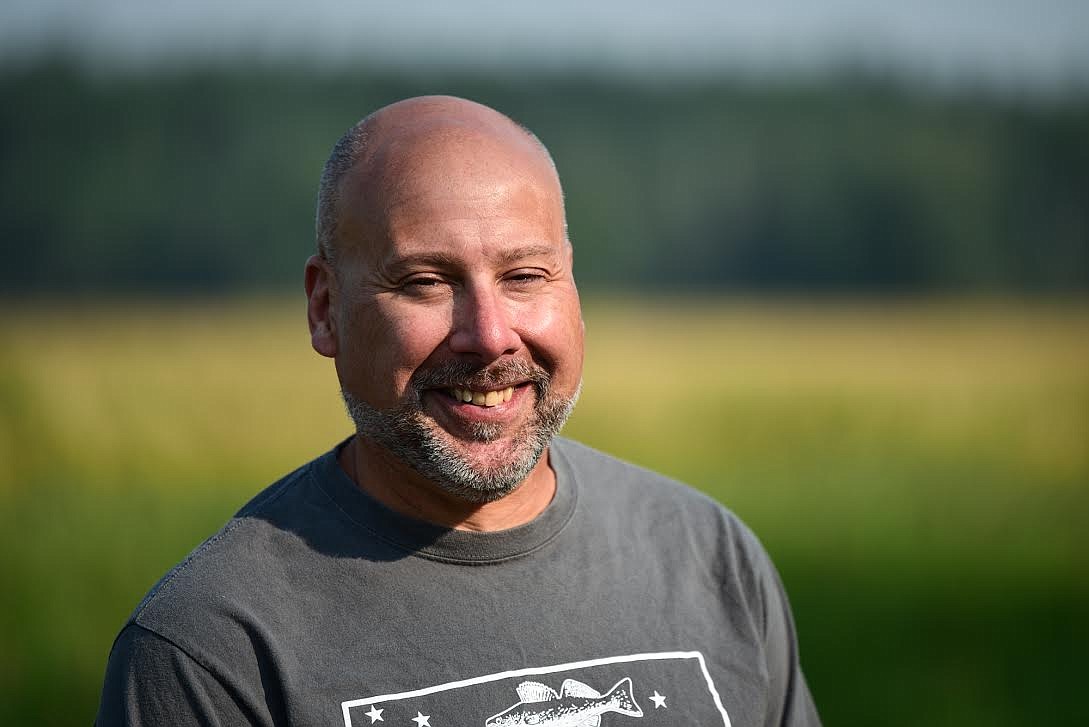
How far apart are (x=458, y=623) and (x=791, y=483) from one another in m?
14.3

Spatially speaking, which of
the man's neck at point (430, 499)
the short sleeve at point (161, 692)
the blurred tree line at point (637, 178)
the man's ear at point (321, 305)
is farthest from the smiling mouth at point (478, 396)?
the blurred tree line at point (637, 178)

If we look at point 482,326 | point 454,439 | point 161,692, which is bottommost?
point 161,692

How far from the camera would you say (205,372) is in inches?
902

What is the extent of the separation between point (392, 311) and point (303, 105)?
6076 centimetres

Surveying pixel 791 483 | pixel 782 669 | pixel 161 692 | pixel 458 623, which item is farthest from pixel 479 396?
pixel 791 483

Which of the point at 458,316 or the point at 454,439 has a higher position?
the point at 458,316

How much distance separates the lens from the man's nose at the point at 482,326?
8.86ft

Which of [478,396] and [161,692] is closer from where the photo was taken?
[161,692]

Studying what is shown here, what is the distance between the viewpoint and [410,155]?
2824 mm

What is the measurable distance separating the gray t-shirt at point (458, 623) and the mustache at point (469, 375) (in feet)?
1.01

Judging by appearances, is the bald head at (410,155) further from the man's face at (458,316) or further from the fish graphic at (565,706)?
the fish graphic at (565,706)

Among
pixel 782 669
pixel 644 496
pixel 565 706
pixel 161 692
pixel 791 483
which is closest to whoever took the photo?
pixel 161 692

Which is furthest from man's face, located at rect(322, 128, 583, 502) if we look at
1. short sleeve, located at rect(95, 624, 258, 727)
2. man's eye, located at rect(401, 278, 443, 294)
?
short sleeve, located at rect(95, 624, 258, 727)

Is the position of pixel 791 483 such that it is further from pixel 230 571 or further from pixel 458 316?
pixel 230 571
